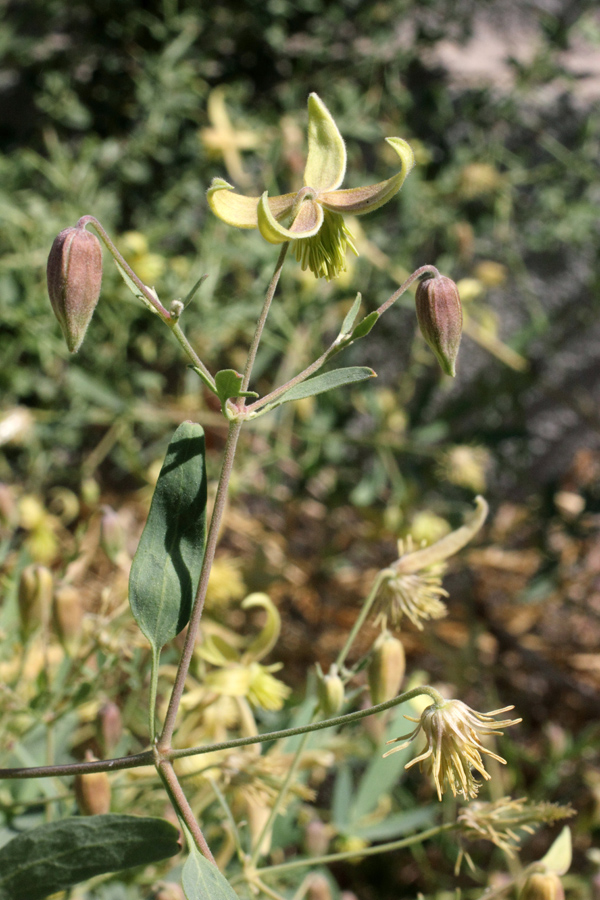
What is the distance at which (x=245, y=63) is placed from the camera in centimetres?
167

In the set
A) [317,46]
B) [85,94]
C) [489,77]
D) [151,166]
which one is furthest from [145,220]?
[489,77]

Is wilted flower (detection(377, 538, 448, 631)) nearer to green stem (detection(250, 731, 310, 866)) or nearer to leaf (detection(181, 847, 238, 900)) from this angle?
green stem (detection(250, 731, 310, 866))

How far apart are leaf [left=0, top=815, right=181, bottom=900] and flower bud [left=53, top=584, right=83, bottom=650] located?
0.19 metres

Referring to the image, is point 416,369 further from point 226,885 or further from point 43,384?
point 226,885

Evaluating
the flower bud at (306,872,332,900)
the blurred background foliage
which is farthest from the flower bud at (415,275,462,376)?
the blurred background foliage

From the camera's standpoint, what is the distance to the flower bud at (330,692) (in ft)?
1.95

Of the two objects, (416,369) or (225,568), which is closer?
(225,568)

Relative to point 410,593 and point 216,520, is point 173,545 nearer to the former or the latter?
point 216,520

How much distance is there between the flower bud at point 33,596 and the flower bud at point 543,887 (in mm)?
461

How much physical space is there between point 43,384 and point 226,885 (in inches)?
46.5

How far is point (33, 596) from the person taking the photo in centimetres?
70

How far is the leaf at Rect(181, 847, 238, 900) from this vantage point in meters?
0.46

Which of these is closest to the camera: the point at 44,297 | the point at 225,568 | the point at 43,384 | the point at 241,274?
the point at 225,568

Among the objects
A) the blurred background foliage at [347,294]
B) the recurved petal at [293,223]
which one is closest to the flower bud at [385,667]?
the recurved petal at [293,223]
